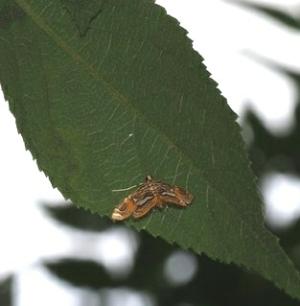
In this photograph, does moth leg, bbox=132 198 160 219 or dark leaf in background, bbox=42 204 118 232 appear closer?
moth leg, bbox=132 198 160 219

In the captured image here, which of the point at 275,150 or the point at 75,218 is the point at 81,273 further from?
the point at 275,150

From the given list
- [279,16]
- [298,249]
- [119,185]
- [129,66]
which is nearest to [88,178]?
[119,185]

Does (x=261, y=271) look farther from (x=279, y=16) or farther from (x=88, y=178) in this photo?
(x=279, y=16)

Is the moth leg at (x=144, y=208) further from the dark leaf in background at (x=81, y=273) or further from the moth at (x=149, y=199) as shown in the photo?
the dark leaf in background at (x=81, y=273)

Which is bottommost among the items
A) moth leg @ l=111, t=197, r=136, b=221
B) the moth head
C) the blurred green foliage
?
moth leg @ l=111, t=197, r=136, b=221

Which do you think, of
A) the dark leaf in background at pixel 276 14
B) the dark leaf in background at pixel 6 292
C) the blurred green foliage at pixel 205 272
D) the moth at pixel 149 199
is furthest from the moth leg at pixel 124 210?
the dark leaf in background at pixel 6 292

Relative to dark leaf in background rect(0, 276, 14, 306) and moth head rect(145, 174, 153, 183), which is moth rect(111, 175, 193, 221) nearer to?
moth head rect(145, 174, 153, 183)

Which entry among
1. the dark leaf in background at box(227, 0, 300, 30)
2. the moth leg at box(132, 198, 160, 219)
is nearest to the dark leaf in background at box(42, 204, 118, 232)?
the dark leaf in background at box(227, 0, 300, 30)

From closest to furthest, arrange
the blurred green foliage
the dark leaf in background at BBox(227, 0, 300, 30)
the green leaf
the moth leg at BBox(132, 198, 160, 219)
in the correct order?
the green leaf → the moth leg at BBox(132, 198, 160, 219) → the dark leaf in background at BBox(227, 0, 300, 30) → the blurred green foliage
